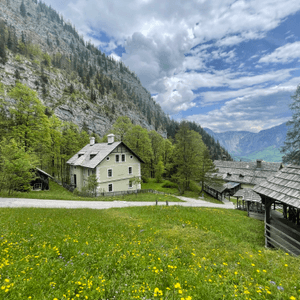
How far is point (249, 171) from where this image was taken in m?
54.7

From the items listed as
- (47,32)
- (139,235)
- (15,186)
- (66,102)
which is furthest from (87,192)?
(47,32)

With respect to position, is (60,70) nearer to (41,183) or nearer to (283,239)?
(41,183)

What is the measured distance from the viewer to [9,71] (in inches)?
3228

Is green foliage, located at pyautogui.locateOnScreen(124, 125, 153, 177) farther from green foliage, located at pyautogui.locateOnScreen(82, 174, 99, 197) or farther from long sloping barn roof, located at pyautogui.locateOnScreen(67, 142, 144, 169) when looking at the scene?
green foliage, located at pyautogui.locateOnScreen(82, 174, 99, 197)

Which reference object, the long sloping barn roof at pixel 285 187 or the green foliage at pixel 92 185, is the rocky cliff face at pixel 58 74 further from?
the long sloping barn roof at pixel 285 187

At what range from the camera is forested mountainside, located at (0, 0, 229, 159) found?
90.8m

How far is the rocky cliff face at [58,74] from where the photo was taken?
90.1m

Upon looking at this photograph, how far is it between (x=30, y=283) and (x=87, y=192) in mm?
29074

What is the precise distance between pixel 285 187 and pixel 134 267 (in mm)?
10330

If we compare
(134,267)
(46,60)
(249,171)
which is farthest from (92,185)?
(46,60)

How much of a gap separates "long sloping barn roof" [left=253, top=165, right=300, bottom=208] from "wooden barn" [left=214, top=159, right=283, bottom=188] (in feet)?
149

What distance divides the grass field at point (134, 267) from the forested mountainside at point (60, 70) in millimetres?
67214

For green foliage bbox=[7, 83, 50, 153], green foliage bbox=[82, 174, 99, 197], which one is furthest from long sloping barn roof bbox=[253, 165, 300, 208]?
green foliage bbox=[7, 83, 50, 153]

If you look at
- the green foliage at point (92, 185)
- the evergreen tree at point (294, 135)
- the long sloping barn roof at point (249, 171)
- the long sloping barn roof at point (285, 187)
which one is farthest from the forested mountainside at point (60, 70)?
the long sloping barn roof at point (285, 187)
